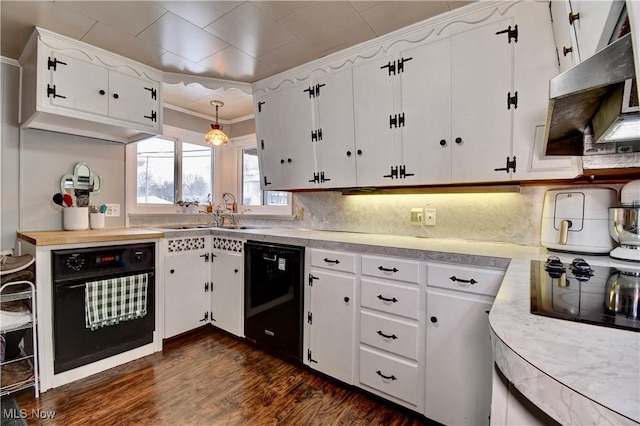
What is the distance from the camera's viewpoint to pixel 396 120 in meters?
2.05

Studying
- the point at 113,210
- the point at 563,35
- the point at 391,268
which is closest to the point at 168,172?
the point at 113,210

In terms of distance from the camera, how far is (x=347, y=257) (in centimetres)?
193

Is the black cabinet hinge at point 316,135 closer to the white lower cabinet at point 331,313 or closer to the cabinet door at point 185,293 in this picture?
the white lower cabinet at point 331,313

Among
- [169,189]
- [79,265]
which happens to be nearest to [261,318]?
[79,265]

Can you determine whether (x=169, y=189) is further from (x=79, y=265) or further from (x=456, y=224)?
(x=456, y=224)

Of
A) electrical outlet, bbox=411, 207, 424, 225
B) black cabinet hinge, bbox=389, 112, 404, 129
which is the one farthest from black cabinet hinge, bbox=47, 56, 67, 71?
electrical outlet, bbox=411, 207, 424, 225

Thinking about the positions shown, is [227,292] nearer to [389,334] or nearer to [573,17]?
[389,334]

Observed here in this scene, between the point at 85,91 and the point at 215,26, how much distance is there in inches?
43.4

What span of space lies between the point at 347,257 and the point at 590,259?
1.21 m

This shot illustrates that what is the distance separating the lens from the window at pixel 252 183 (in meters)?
3.55

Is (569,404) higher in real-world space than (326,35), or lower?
lower

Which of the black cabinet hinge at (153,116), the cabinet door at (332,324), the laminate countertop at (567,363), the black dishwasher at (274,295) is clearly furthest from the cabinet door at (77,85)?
the laminate countertop at (567,363)

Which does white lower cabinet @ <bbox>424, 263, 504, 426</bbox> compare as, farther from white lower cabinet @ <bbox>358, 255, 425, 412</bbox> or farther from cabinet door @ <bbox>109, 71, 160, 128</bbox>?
cabinet door @ <bbox>109, 71, 160, 128</bbox>

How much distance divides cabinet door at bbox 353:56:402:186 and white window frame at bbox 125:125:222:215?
6.23ft
